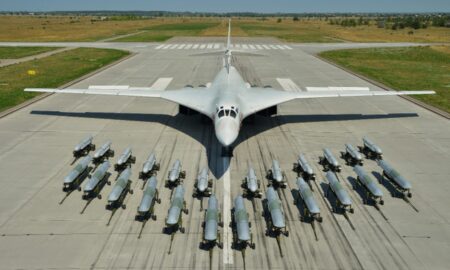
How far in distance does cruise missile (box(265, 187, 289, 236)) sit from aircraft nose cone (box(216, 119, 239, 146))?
4.08 metres

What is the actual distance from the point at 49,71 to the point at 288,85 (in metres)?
32.4

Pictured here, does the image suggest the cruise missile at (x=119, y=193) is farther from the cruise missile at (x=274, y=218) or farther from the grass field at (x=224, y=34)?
the grass field at (x=224, y=34)

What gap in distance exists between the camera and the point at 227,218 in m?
15.5

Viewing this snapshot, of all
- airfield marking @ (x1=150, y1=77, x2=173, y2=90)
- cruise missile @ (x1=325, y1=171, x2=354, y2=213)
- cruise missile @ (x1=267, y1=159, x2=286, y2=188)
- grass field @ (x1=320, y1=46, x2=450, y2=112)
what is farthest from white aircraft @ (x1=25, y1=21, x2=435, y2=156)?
grass field @ (x1=320, y1=46, x2=450, y2=112)

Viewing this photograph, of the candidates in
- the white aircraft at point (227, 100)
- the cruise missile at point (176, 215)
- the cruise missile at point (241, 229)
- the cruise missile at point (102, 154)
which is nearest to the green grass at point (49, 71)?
the white aircraft at point (227, 100)

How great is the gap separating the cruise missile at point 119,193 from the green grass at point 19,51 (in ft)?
184

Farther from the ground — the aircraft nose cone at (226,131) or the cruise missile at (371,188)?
the aircraft nose cone at (226,131)

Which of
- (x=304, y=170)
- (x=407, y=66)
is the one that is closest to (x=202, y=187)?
(x=304, y=170)

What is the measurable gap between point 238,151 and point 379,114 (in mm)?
15095

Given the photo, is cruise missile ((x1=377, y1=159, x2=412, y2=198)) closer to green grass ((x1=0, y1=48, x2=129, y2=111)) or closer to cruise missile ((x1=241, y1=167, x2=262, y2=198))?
cruise missile ((x1=241, y1=167, x2=262, y2=198))

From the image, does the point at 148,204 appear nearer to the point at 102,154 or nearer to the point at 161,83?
the point at 102,154

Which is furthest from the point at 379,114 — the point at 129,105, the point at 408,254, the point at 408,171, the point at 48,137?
the point at 48,137

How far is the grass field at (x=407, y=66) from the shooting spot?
40.2 meters

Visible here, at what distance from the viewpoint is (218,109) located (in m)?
20.8
